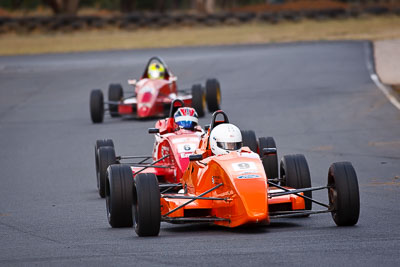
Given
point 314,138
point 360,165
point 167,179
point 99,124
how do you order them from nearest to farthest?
point 167,179 < point 360,165 < point 314,138 < point 99,124

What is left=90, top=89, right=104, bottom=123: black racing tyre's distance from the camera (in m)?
22.9

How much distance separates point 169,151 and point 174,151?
37cm

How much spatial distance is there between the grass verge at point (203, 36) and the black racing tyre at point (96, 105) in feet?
78.3

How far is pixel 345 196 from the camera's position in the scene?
32.8 feet

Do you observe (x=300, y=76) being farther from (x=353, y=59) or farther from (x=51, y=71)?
(x=51, y=71)

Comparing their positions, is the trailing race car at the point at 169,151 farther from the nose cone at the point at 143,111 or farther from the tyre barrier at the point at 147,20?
the tyre barrier at the point at 147,20

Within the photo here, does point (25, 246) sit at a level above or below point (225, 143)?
below

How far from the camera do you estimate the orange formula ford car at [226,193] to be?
988cm

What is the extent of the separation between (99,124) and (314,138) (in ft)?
21.0

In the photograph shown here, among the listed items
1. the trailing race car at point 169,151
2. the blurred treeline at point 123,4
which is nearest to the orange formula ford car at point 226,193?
the trailing race car at point 169,151

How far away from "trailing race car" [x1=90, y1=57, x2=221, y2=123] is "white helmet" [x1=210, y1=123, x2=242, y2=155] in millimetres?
11074

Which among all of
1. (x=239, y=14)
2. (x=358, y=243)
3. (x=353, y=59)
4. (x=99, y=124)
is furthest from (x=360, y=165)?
(x=239, y=14)

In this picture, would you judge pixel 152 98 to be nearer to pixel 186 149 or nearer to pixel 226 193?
pixel 186 149

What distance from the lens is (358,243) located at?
29.6 ft
